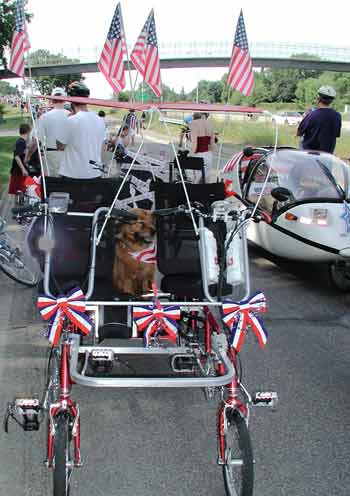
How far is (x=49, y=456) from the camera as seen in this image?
3.35 m

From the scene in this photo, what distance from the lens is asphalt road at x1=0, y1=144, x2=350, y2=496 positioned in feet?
12.3

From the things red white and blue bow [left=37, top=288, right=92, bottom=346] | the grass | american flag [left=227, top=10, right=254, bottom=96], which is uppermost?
american flag [left=227, top=10, right=254, bottom=96]

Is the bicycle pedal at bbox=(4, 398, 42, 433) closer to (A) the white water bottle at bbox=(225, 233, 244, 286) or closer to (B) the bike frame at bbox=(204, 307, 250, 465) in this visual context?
(B) the bike frame at bbox=(204, 307, 250, 465)

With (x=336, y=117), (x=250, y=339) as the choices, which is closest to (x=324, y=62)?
(x=336, y=117)

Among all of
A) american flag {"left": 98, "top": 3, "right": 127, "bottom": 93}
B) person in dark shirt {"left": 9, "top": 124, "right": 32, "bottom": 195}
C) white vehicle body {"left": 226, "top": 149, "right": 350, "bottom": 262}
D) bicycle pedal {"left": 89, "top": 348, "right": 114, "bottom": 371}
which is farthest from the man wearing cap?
bicycle pedal {"left": 89, "top": 348, "right": 114, "bottom": 371}

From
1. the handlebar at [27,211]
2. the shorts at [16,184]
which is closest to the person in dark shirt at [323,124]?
the shorts at [16,184]

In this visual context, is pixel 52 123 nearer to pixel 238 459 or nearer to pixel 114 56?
pixel 114 56

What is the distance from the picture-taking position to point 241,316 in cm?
378

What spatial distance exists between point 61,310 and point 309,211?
476cm

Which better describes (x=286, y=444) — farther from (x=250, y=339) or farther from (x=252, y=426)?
(x=250, y=339)

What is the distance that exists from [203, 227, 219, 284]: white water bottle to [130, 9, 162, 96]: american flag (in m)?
6.90

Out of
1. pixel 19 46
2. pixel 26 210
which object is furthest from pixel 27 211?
pixel 19 46

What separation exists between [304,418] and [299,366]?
3.19ft

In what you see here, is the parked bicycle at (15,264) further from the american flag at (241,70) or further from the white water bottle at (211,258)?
the white water bottle at (211,258)
